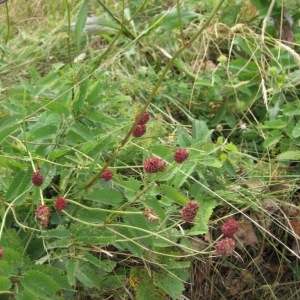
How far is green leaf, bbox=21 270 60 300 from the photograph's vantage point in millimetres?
1308

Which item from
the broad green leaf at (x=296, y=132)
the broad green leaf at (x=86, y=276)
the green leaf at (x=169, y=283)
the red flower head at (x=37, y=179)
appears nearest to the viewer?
the red flower head at (x=37, y=179)

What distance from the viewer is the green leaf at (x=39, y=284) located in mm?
1308

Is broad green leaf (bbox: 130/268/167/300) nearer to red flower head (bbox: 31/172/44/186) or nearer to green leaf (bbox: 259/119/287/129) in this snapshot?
red flower head (bbox: 31/172/44/186)

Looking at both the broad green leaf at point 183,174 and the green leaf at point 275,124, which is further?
the green leaf at point 275,124

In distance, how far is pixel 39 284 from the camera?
132cm

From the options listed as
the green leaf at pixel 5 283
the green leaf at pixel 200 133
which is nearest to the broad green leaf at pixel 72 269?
the green leaf at pixel 5 283

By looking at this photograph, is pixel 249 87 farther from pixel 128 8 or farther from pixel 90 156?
pixel 90 156

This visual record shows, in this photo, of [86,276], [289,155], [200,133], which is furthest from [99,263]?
[289,155]

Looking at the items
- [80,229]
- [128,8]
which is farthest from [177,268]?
[128,8]

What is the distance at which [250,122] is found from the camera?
2.29 meters

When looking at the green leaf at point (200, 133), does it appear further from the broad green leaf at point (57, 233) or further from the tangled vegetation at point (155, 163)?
the broad green leaf at point (57, 233)

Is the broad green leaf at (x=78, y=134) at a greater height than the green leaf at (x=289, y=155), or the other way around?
the broad green leaf at (x=78, y=134)

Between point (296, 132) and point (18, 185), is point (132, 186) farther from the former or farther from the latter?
point (296, 132)

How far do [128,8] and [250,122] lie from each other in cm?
87
